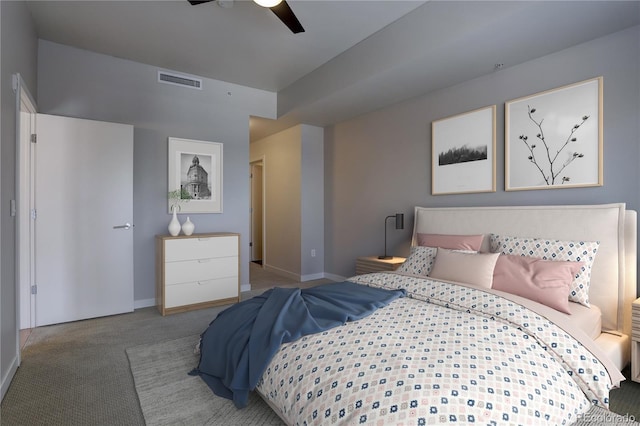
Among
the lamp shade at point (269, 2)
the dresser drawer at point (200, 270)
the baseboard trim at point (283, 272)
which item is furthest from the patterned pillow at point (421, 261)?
the baseboard trim at point (283, 272)

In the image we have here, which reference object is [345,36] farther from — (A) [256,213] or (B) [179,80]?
(A) [256,213]

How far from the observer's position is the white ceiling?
2.44m

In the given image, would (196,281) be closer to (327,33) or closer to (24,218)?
(24,218)

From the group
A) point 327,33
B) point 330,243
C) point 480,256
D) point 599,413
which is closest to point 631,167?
point 480,256

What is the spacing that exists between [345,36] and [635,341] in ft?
11.2

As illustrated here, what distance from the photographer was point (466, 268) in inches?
100.0

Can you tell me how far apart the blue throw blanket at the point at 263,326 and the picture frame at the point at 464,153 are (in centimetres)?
166

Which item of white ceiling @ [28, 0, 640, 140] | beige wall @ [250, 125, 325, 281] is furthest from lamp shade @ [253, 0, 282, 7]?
beige wall @ [250, 125, 325, 281]

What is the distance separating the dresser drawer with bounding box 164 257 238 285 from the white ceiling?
2.32 m

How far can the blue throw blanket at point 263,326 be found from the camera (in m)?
1.81

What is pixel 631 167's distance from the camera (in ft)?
7.97

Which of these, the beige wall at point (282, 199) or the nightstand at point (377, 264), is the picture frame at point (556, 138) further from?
the beige wall at point (282, 199)

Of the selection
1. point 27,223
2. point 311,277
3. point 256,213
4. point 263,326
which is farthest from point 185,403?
point 256,213

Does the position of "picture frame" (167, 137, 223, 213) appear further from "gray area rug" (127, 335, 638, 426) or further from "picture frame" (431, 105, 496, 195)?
"picture frame" (431, 105, 496, 195)
